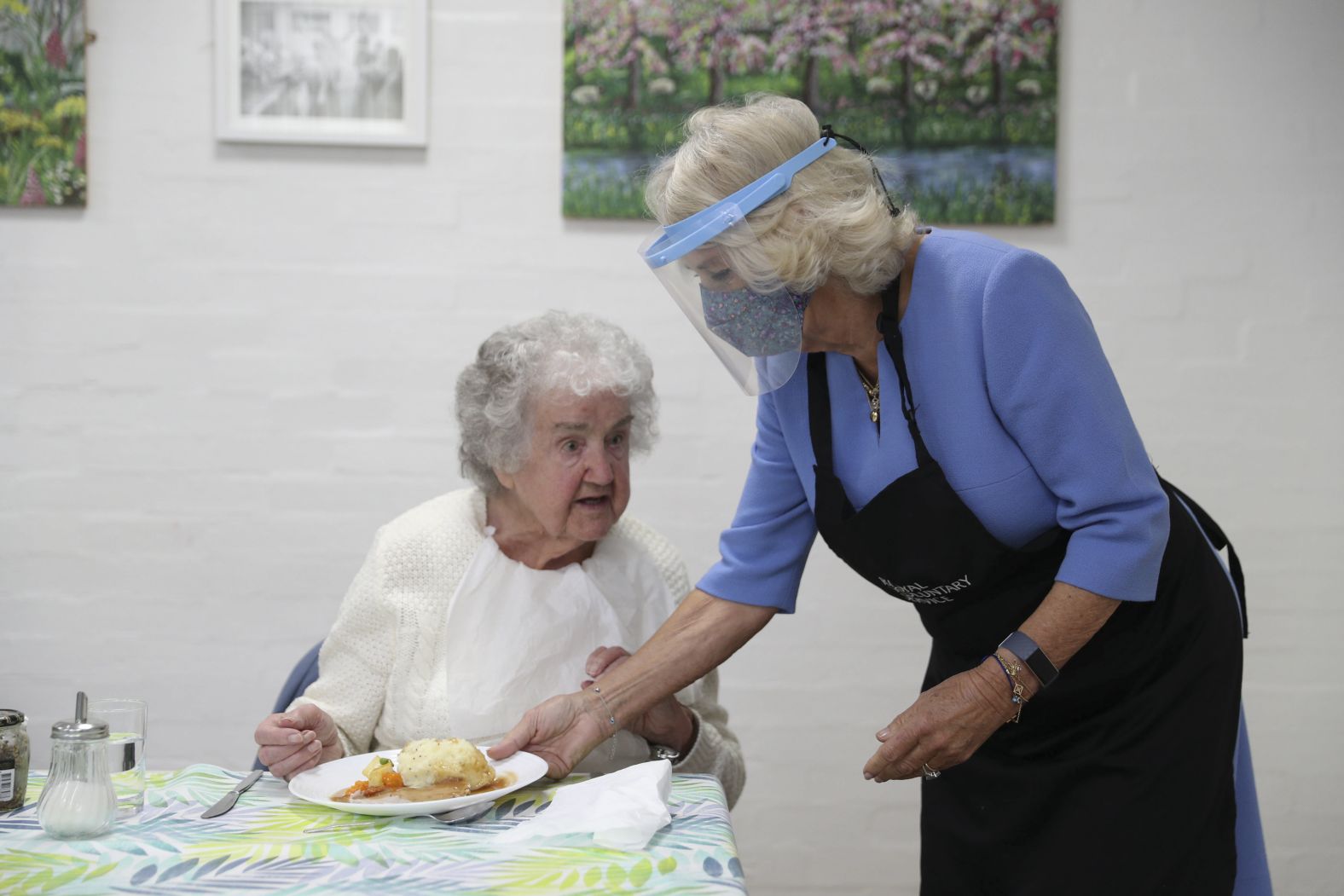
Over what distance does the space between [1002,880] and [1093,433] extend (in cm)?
65

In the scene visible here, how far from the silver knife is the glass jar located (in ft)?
0.72

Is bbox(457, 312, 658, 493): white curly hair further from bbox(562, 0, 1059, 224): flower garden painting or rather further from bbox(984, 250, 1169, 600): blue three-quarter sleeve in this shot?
bbox(562, 0, 1059, 224): flower garden painting

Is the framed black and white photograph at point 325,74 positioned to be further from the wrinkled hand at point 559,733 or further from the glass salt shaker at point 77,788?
the glass salt shaker at point 77,788

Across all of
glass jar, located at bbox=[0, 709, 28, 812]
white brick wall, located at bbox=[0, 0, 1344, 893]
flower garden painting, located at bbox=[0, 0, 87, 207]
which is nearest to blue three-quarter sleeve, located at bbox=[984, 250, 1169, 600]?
glass jar, located at bbox=[0, 709, 28, 812]

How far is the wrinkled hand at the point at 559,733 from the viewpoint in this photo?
5.32 feet

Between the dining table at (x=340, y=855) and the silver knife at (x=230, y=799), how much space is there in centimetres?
1

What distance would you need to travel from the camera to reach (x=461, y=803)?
140cm

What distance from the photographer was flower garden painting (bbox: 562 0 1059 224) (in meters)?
2.68

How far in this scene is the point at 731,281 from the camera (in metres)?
1.50

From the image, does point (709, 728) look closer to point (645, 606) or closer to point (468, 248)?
point (645, 606)

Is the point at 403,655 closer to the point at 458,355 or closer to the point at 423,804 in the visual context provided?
the point at 423,804

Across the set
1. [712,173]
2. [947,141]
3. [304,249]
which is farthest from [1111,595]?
[304,249]

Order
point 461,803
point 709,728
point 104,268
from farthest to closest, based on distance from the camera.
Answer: point 104,268 → point 709,728 → point 461,803

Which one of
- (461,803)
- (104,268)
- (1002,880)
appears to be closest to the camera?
(461,803)
